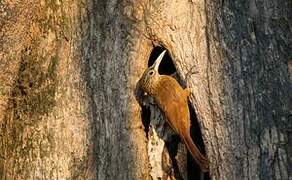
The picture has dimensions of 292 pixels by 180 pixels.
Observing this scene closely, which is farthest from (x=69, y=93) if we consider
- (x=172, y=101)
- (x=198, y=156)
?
(x=198, y=156)

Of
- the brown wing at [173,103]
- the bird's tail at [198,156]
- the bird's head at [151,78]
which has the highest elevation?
the bird's head at [151,78]

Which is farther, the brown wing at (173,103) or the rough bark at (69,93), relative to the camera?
the rough bark at (69,93)

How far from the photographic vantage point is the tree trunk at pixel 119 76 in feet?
14.0

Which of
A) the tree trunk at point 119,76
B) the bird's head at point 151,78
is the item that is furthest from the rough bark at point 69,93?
the bird's head at point 151,78

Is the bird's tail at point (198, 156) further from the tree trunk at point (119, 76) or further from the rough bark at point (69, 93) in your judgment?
the rough bark at point (69, 93)

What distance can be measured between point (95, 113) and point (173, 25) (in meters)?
0.75

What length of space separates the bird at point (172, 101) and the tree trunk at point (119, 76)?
0.07 meters

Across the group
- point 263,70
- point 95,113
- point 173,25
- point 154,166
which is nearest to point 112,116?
point 95,113

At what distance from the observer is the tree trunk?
426 cm

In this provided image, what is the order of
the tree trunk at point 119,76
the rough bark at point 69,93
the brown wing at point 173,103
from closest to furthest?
the tree trunk at point 119,76
the brown wing at point 173,103
the rough bark at point 69,93

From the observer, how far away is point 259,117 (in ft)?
13.7

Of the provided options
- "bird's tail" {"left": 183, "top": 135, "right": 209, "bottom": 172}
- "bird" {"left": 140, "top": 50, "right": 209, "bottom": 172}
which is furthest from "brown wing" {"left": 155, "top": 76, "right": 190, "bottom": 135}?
"bird's tail" {"left": 183, "top": 135, "right": 209, "bottom": 172}

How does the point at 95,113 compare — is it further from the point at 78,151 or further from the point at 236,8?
the point at 236,8

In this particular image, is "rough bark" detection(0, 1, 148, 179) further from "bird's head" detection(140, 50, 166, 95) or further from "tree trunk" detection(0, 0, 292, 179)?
"bird's head" detection(140, 50, 166, 95)
